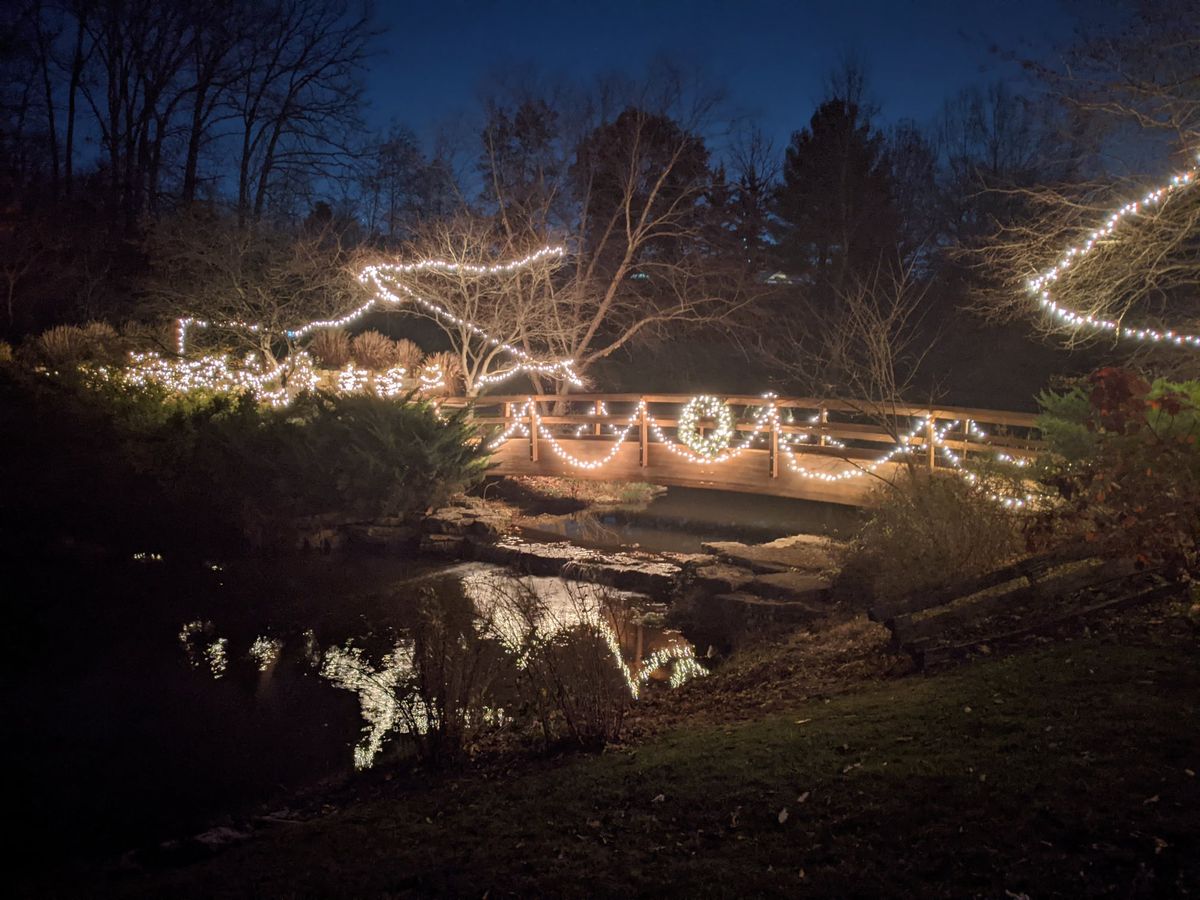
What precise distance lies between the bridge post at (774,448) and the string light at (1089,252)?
4.82 m

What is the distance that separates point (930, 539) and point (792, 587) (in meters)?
1.76

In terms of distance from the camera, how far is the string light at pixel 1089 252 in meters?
9.32

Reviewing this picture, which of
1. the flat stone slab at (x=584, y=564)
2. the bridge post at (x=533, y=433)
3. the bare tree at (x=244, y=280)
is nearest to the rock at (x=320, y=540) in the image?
the flat stone slab at (x=584, y=564)

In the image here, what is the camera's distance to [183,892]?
426 centimetres

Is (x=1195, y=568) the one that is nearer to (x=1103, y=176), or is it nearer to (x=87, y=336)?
(x=1103, y=176)

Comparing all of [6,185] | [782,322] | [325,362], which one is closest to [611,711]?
[325,362]

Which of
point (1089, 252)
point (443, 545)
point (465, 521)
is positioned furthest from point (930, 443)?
point (443, 545)

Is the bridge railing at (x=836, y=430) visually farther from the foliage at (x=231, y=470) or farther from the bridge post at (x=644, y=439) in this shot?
the foliage at (x=231, y=470)

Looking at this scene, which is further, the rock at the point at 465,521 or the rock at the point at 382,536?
the rock at the point at 382,536

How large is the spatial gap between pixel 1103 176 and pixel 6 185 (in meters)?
27.3

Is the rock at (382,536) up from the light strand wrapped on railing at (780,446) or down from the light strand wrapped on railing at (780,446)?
down

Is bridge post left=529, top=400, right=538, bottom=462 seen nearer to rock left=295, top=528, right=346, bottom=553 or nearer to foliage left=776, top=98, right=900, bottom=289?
rock left=295, top=528, right=346, bottom=553

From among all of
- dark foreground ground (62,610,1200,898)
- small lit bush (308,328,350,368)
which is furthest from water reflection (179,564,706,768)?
small lit bush (308,328,350,368)

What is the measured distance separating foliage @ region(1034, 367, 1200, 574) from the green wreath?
25.9ft
